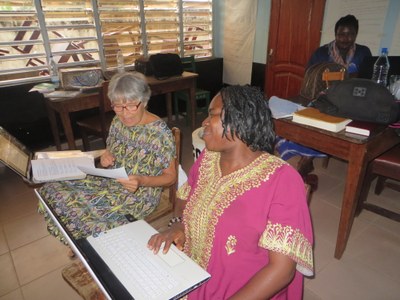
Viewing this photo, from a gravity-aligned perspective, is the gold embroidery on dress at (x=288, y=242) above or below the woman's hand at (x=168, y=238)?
above

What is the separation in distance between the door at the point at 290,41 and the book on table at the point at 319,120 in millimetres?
2585

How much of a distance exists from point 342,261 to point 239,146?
1.44 metres

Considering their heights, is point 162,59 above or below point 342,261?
above

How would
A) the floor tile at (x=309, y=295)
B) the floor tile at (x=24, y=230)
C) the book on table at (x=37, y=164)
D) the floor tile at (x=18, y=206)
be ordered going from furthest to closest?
1. the floor tile at (x=18, y=206)
2. the floor tile at (x=24, y=230)
3. the floor tile at (x=309, y=295)
4. the book on table at (x=37, y=164)

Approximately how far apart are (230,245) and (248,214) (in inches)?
4.7

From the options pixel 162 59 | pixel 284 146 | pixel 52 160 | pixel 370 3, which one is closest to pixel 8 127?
pixel 162 59

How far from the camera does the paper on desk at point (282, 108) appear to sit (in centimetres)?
176

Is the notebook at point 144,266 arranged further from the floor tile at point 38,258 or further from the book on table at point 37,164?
the floor tile at point 38,258

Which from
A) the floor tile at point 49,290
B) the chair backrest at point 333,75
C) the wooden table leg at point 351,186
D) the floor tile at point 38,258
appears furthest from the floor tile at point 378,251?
the floor tile at point 38,258

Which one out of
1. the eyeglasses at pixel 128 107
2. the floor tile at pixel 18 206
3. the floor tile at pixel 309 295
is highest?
the eyeglasses at pixel 128 107

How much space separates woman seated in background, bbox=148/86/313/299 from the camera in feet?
2.55

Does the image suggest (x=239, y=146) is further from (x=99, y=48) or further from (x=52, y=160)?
(x=99, y=48)

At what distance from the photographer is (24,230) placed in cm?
217

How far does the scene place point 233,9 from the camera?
183 inches
